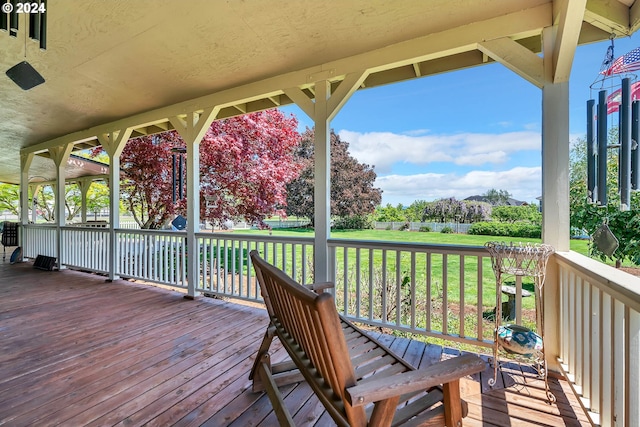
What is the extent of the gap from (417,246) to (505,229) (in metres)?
6.23

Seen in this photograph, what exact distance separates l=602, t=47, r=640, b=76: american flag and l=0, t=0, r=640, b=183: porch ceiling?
0.30 metres

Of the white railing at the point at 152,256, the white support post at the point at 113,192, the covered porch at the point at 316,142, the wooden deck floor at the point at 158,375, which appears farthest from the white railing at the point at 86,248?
the wooden deck floor at the point at 158,375

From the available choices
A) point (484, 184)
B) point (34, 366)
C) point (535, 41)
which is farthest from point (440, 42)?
point (484, 184)

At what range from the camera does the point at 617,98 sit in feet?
5.64

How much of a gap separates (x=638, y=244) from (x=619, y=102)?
2.09m

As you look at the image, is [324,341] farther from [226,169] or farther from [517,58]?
[226,169]

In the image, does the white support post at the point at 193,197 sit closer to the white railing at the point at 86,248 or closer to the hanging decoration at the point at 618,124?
the white railing at the point at 86,248

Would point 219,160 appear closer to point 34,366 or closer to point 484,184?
point 34,366

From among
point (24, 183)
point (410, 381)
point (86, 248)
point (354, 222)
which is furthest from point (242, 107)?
point (354, 222)

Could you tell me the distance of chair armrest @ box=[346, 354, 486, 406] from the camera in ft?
3.08

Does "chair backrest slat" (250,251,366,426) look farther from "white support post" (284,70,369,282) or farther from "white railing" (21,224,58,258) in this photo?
"white railing" (21,224,58,258)

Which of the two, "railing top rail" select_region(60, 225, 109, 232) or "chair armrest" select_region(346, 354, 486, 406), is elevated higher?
"railing top rail" select_region(60, 225, 109, 232)

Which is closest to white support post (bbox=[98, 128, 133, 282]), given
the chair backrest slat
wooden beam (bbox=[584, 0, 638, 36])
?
the chair backrest slat

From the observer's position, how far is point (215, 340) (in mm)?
2682
